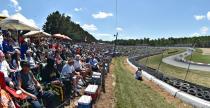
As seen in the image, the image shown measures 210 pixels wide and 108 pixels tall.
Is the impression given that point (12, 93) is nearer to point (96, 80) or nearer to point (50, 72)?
point (50, 72)

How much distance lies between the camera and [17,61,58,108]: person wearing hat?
965 centimetres

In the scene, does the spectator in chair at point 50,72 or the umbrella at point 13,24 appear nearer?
the spectator in chair at point 50,72

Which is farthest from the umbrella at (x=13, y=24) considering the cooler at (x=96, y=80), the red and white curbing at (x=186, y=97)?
the red and white curbing at (x=186, y=97)

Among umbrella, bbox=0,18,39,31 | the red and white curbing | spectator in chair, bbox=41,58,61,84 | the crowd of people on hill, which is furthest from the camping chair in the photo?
the red and white curbing

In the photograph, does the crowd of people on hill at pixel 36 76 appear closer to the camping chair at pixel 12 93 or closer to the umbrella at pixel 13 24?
the camping chair at pixel 12 93

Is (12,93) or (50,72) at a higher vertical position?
(12,93)

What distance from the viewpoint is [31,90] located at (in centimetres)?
1031

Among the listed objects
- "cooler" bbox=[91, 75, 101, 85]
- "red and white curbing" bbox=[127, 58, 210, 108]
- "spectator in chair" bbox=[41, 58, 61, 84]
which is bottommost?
"red and white curbing" bbox=[127, 58, 210, 108]

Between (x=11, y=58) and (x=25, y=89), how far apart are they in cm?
299

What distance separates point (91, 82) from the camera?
1605 centimetres

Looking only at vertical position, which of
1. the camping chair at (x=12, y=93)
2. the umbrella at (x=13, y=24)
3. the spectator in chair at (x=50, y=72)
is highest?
the umbrella at (x=13, y=24)

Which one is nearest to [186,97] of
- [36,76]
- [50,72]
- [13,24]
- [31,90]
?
[50,72]

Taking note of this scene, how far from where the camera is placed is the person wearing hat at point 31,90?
31.7 feet

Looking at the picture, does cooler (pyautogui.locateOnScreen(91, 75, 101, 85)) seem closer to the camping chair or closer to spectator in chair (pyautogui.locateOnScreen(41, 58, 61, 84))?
spectator in chair (pyautogui.locateOnScreen(41, 58, 61, 84))
